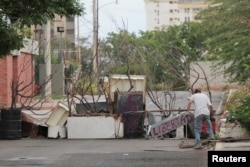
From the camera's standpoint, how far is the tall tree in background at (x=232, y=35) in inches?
940

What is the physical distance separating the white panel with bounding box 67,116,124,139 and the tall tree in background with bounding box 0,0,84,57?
9872 millimetres

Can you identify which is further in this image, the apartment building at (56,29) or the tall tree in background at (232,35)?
the tall tree in background at (232,35)

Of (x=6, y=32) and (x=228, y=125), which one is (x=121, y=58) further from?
(x=6, y=32)

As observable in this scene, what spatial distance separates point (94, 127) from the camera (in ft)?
67.6

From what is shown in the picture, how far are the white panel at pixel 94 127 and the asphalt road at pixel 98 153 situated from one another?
512mm

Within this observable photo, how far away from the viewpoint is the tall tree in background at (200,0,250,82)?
23883 mm

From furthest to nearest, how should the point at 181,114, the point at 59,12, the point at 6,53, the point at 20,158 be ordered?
the point at 181,114, the point at 20,158, the point at 6,53, the point at 59,12

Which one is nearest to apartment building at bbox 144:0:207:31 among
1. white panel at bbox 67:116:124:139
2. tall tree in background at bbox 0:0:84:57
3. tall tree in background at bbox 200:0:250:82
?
tall tree in background at bbox 200:0:250:82

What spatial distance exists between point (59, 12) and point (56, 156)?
5883mm

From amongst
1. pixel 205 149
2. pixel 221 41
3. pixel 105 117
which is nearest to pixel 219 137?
pixel 205 149

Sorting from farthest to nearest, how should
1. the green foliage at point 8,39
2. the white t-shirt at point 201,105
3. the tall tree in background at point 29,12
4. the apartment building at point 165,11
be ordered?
the apartment building at point 165,11 → the white t-shirt at point 201,105 → the green foliage at point 8,39 → the tall tree in background at point 29,12

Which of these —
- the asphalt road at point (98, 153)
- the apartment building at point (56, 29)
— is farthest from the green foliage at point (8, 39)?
the asphalt road at point (98, 153)

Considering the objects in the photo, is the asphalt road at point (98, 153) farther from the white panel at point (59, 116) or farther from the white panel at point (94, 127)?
the white panel at point (59, 116)

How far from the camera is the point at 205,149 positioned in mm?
16000
